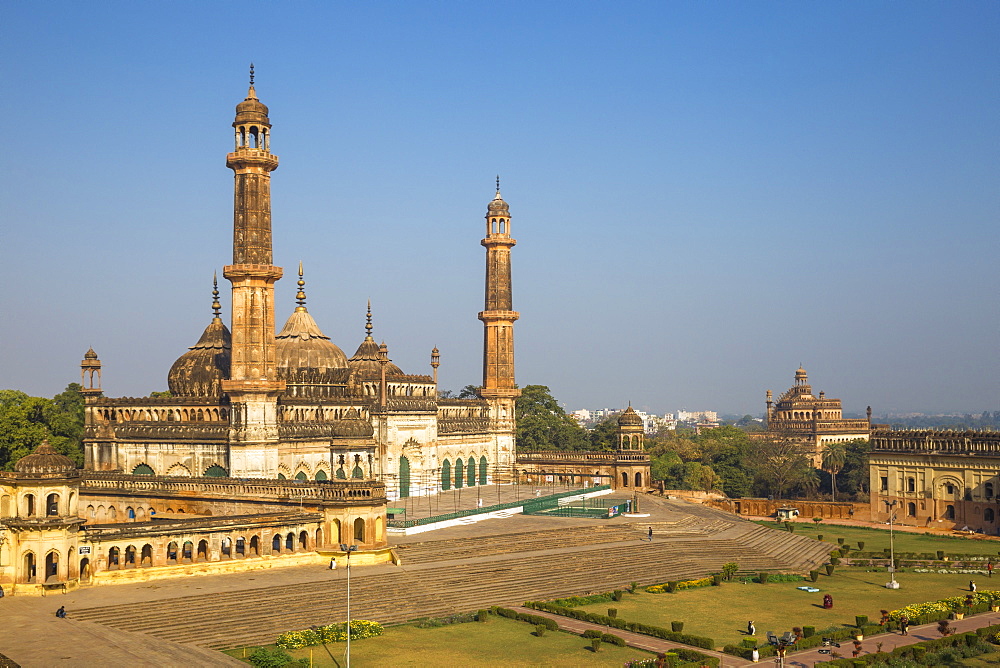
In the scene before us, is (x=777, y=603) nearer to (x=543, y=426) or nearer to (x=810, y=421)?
(x=543, y=426)

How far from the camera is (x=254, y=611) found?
36062 millimetres

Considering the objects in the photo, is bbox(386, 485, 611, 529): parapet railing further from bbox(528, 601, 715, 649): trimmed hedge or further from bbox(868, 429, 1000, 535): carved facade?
bbox(868, 429, 1000, 535): carved facade

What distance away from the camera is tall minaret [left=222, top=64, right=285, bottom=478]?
53.8 m

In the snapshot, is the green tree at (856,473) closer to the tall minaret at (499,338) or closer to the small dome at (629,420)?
the small dome at (629,420)

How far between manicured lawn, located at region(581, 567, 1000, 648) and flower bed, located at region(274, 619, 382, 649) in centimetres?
908

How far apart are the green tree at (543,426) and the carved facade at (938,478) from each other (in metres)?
33.6

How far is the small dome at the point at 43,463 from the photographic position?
36656 mm

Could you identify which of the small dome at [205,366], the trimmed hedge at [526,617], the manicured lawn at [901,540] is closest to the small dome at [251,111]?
the small dome at [205,366]

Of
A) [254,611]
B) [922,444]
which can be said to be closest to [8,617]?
[254,611]

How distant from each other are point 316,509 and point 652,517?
21684 mm

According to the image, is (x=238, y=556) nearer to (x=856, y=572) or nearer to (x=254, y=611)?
(x=254, y=611)

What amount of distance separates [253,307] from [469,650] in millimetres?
25678

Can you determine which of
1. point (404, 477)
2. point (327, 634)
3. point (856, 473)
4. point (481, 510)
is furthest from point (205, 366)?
point (856, 473)

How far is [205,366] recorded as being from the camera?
60812 mm
